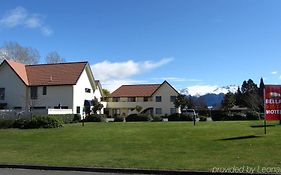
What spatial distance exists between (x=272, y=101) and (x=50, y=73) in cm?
4657

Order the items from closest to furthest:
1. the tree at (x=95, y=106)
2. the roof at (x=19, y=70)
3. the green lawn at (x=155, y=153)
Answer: the green lawn at (x=155, y=153)
the roof at (x=19, y=70)
the tree at (x=95, y=106)

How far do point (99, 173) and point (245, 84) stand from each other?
337 feet

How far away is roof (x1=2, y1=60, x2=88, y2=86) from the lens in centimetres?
6419

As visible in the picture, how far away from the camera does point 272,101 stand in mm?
25500

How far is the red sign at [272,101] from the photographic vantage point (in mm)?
25328

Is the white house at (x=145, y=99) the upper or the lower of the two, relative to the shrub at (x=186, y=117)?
upper

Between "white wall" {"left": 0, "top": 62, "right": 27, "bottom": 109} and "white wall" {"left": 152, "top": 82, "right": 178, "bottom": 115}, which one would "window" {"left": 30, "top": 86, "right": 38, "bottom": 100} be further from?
"white wall" {"left": 152, "top": 82, "right": 178, "bottom": 115}

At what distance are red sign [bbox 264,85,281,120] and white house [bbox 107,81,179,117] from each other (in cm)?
5282

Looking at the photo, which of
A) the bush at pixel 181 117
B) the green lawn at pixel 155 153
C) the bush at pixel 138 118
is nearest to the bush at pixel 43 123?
the green lawn at pixel 155 153

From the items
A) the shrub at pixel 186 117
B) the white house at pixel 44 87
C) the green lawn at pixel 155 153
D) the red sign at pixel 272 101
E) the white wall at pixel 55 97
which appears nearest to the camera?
the green lawn at pixel 155 153

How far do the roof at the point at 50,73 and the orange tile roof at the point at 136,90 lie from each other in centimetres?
1979

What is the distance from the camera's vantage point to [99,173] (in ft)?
43.7

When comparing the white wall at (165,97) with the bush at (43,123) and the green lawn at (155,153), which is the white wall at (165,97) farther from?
the green lawn at (155,153)

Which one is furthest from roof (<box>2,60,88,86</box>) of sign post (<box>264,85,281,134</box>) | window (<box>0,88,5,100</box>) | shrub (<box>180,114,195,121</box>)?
sign post (<box>264,85,281,134</box>)
